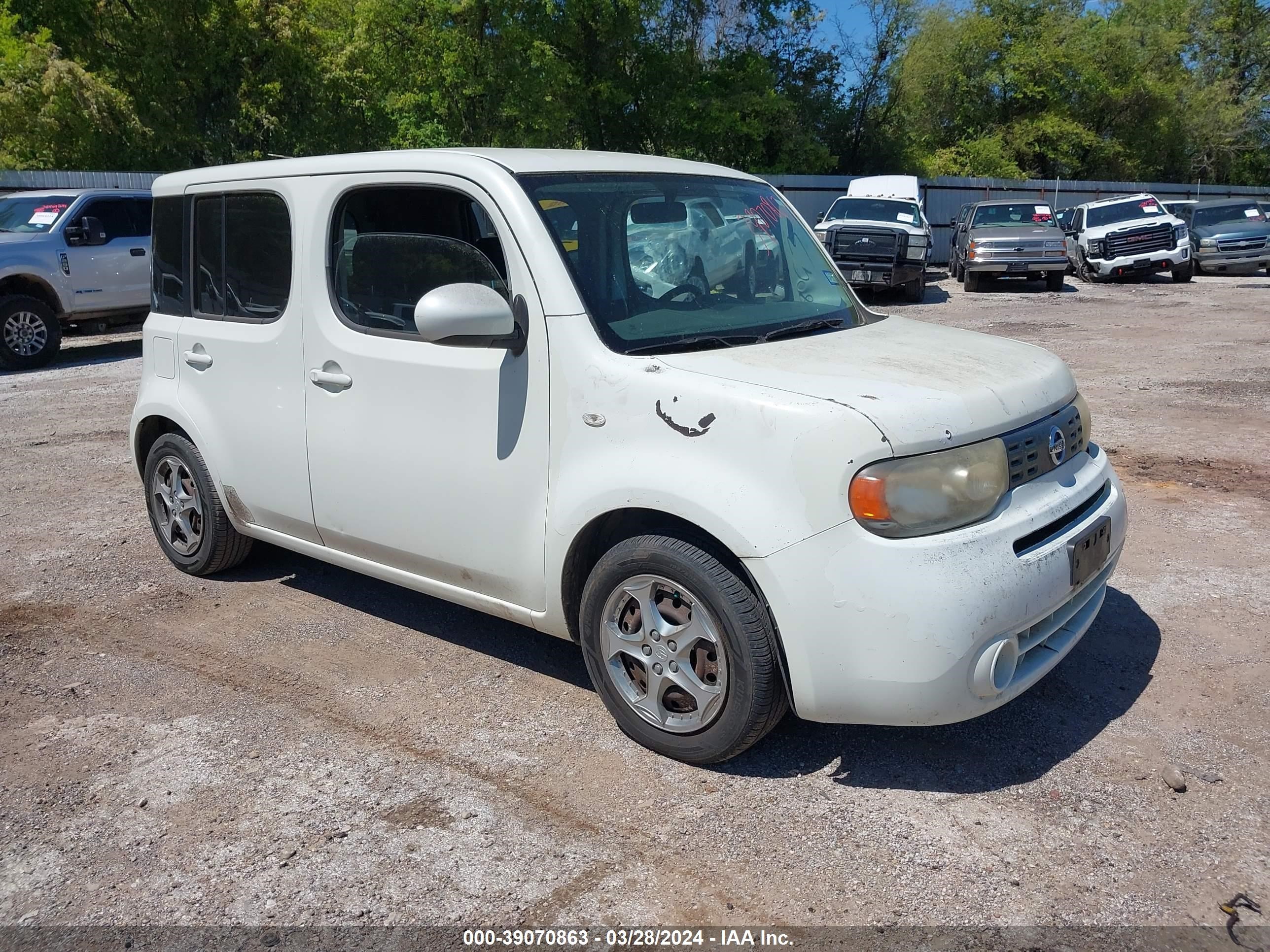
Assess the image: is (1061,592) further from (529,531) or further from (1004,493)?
(529,531)

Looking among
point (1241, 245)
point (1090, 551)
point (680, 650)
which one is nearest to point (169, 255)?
point (680, 650)

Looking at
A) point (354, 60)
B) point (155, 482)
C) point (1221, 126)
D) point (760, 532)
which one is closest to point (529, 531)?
point (760, 532)

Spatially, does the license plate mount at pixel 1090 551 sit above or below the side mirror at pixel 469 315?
below

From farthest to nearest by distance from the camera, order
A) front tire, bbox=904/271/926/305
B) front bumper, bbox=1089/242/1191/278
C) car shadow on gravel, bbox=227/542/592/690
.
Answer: front bumper, bbox=1089/242/1191/278, front tire, bbox=904/271/926/305, car shadow on gravel, bbox=227/542/592/690

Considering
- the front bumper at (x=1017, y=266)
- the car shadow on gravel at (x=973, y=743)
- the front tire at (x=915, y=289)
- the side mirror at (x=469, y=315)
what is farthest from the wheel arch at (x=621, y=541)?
the front bumper at (x=1017, y=266)

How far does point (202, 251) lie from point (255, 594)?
160 cm

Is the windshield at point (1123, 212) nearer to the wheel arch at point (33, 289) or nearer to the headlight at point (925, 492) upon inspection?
the wheel arch at point (33, 289)

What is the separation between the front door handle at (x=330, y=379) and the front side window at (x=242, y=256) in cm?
35

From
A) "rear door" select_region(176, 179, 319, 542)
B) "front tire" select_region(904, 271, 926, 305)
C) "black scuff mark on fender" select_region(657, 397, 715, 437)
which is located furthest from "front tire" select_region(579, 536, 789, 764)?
"front tire" select_region(904, 271, 926, 305)

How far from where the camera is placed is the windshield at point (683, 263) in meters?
3.58

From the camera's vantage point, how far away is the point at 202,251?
15.9 ft

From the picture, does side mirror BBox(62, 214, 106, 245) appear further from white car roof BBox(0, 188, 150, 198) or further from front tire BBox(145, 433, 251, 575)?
front tire BBox(145, 433, 251, 575)

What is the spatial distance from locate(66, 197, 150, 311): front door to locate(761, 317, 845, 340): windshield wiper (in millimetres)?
11724

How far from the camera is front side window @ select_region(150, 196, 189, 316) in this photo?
4.96 metres
